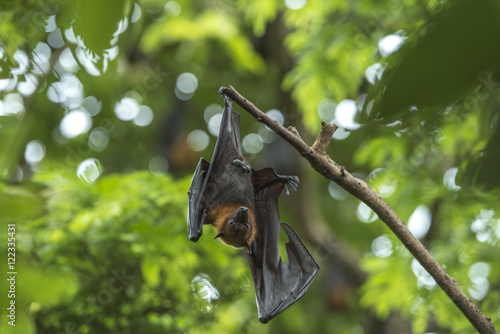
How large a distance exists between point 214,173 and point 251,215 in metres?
0.39

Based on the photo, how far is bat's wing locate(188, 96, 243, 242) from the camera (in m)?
3.25

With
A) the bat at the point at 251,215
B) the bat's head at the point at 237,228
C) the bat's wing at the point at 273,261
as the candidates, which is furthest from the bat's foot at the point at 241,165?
the bat's head at the point at 237,228

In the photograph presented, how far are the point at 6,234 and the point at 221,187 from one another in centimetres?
145

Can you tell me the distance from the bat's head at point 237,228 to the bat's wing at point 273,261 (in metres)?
0.11

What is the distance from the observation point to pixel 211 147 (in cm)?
1082

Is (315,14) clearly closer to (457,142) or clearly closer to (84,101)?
(457,142)

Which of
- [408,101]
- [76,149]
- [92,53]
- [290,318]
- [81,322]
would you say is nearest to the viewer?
[408,101]

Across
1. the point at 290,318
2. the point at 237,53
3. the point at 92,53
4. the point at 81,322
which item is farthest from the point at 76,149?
the point at 92,53

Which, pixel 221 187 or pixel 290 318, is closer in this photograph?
pixel 221 187

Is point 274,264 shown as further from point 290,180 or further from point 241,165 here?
point 241,165

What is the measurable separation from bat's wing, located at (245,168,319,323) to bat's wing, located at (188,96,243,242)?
0.88 ft

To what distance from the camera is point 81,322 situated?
3.91 m

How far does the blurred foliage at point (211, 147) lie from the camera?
0.90 m

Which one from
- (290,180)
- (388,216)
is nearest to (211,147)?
(290,180)
